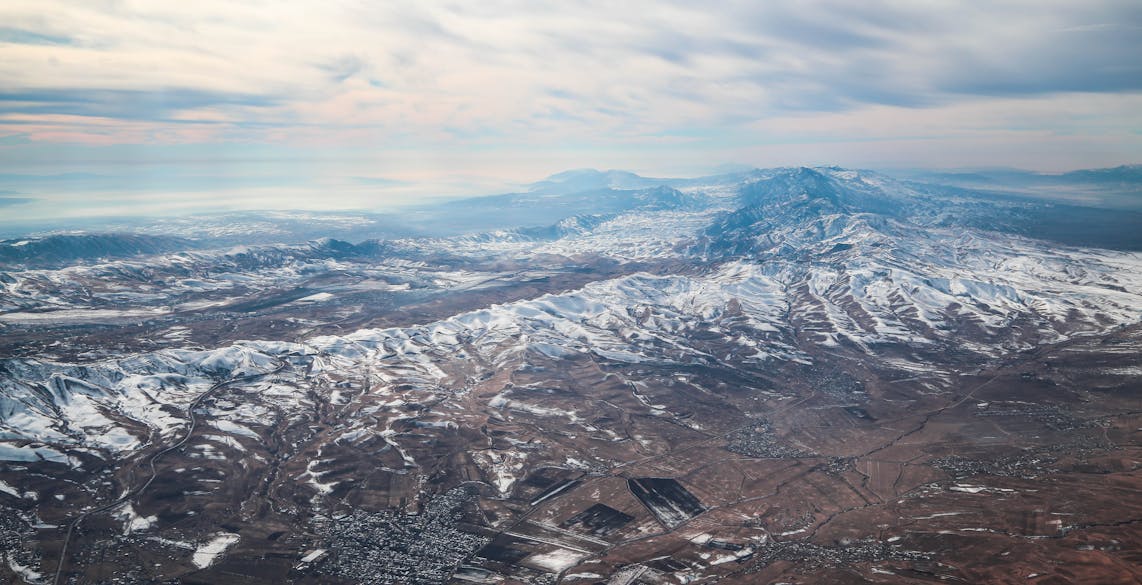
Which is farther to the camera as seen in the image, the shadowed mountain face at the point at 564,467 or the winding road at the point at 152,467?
the winding road at the point at 152,467

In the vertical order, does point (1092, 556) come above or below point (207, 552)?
above

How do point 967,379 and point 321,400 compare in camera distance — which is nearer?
point 321,400

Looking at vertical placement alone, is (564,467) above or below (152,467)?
below

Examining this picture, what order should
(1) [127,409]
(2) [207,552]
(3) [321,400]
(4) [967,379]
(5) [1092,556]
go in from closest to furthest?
(5) [1092,556]
(2) [207,552]
(1) [127,409]
(3) [321,400]
(4) [967,379]

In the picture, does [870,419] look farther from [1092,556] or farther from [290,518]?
[290,518]

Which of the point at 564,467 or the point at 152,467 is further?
the point at 564,467

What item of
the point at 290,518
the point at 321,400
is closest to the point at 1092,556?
the point at 290,518

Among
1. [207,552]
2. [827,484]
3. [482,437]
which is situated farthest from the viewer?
[482,437]

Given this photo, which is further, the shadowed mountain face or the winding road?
the winding road

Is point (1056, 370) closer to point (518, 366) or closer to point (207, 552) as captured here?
point (518, 366)
